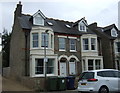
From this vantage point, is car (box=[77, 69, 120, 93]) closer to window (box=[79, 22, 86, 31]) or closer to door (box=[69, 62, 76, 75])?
door (box=[69, 62, 76, 75])

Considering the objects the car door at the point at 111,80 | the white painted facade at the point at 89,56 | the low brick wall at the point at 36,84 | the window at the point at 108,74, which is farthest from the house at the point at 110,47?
the car door at the point at 111,80

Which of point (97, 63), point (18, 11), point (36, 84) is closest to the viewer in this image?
point (36, 84)

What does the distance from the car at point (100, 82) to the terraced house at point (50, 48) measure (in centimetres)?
663

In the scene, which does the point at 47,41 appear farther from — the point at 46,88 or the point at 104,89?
the point at 104,89

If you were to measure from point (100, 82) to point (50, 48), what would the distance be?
1067 cm

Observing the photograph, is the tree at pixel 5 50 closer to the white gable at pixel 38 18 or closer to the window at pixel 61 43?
the white gable at pixel 38 18

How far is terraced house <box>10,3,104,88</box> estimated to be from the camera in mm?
21203

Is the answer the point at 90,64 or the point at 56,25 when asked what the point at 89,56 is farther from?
the point at 56,25

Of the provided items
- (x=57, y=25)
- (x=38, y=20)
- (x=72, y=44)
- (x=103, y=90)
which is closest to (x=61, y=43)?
(x=72, y=44)

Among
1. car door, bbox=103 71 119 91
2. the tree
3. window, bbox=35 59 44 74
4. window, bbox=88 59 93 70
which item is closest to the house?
window, bbox=88 59 93 70

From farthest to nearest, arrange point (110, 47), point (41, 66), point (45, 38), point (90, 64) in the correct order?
point (110, 47)
point (90, 64)
point (45, 38)
point (41, 66)

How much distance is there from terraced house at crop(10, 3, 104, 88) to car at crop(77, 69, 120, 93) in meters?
6.63

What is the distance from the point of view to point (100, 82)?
12227mm

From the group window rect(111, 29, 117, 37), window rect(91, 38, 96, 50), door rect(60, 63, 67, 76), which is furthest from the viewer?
window rect(111, 29, 117, 37)
